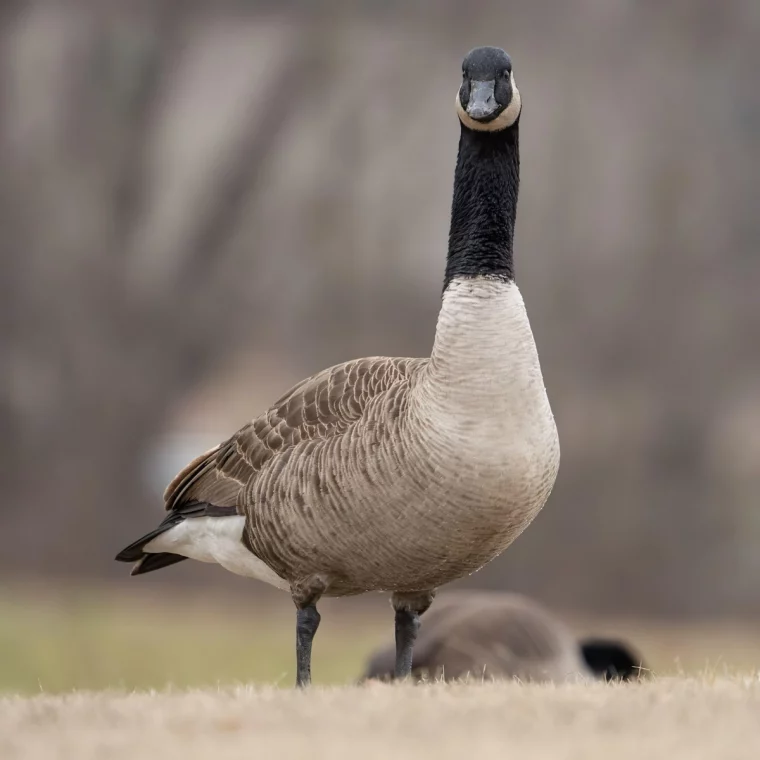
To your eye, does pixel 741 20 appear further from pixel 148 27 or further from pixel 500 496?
pixel 500 496

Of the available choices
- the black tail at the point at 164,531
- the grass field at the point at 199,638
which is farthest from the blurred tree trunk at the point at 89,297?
the black tail at the point at 164,531

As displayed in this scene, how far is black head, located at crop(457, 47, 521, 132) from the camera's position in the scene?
4.68 meters

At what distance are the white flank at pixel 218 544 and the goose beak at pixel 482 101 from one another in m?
1.96

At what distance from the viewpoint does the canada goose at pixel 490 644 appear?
24.1 ft

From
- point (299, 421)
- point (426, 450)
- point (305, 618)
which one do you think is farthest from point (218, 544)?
point (426, 450)

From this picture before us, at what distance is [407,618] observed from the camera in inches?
205

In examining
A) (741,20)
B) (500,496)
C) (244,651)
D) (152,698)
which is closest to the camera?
(152,698)

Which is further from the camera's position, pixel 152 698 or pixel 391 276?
pixel 391 276

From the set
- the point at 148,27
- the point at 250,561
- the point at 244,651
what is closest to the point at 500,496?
the point at 250,561

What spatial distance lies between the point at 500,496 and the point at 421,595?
0.97 metres

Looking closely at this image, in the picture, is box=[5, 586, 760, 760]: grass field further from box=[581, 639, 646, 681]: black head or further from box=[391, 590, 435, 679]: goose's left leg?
box=[581, 639, 646, 681]: black head

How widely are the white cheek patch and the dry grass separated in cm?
221

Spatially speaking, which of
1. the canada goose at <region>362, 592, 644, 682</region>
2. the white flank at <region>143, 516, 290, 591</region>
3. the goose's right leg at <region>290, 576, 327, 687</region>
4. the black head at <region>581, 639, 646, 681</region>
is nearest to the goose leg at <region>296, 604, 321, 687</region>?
the goose's right leg at <region>290, 576, 327, 687</region>

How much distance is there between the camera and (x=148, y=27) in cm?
1452
